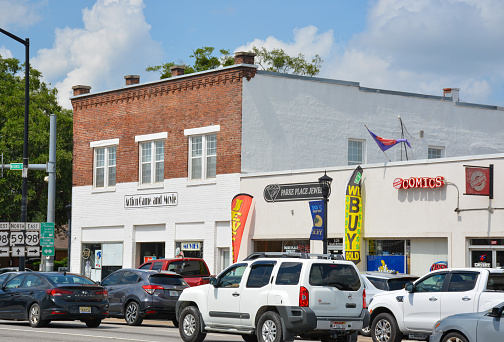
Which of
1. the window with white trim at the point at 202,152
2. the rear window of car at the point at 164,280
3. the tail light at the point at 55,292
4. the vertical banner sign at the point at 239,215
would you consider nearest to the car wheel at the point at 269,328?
the tail light at the point at 55,292

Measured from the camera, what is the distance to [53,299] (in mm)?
20672

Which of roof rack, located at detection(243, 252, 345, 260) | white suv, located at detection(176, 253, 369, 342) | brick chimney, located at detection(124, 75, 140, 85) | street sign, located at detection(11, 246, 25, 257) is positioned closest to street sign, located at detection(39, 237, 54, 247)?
street sign, located at detection(11, 246, 25, 257)

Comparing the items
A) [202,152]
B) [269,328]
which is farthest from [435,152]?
[269,328]

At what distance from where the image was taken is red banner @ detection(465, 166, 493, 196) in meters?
24.5

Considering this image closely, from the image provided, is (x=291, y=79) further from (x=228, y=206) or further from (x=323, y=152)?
(x=228, y=206)

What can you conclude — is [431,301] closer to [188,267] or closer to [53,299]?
[53,299]

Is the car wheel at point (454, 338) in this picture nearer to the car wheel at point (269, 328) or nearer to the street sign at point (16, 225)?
the car wheel at point (269, 328)

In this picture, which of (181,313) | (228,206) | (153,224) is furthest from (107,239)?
(181,313)

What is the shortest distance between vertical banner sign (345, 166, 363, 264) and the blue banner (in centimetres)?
45

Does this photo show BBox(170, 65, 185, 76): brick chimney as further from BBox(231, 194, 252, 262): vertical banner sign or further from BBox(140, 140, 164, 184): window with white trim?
BBox(231, 194, 252, 262): vertical banner sign

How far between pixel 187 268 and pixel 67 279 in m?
5.42

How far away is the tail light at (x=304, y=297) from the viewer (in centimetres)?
1552

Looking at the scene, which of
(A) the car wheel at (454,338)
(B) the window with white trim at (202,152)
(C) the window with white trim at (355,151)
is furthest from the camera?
(C) the window with white trim at (355,151)

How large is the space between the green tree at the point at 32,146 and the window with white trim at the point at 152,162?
57.7 ft
